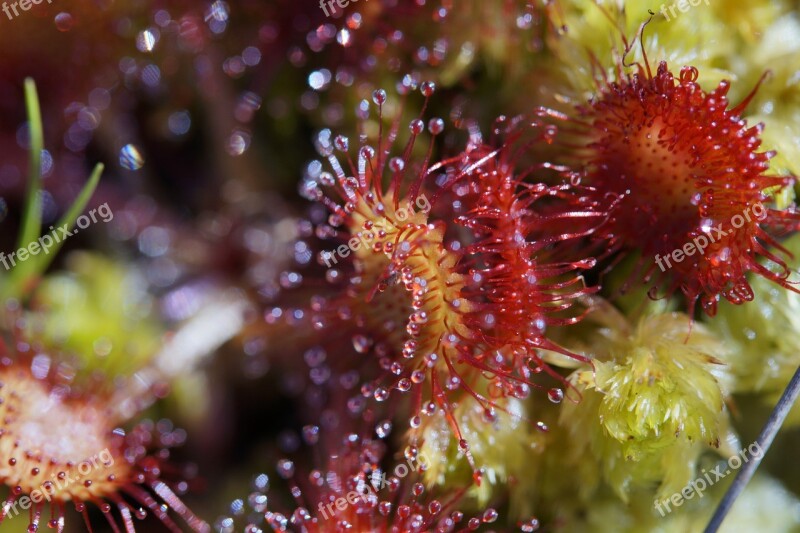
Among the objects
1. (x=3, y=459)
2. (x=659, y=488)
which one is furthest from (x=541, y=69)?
(x=3, y=459)

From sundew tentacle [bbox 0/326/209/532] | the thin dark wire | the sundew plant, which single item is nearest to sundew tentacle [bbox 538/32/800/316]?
the sundew plant

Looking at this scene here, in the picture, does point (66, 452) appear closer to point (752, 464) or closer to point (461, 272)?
point (461, 272)

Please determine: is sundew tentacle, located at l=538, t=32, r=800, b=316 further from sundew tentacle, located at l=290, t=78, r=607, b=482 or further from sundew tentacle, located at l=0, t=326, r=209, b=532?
sundew tentacle, located at l=0, t=326, r=209, b=532

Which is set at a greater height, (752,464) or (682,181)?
(682,181)

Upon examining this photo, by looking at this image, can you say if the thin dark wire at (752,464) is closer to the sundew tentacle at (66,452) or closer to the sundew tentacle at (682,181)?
the sundew tentacle at (682,181)

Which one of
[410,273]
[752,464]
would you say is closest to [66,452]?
[410,273]

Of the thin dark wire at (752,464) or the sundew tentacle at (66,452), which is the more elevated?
the sundew tentacle at (66,452)

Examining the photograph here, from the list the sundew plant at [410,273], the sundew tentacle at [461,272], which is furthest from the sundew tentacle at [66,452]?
the sundew tentacle at [461,272]
